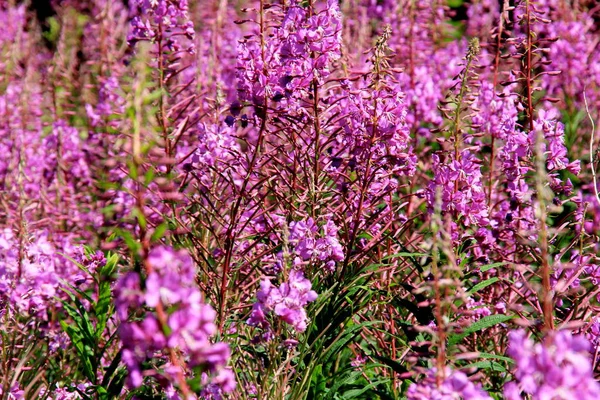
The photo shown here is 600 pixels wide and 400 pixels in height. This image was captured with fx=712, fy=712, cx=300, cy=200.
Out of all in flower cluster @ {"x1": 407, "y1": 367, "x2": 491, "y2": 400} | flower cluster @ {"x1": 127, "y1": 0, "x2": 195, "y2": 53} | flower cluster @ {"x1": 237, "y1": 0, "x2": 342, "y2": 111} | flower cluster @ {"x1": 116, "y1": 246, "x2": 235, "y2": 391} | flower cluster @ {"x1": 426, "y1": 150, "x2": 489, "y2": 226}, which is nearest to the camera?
flower cluster @ {"x1": 116, "y1": 246, "x2": 235, "y2": 391}

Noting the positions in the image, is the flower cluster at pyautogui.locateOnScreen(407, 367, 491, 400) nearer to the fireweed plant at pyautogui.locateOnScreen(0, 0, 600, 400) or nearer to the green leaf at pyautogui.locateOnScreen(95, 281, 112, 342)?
the fireweed plant at pyautogui.locateOnScreen(0, 0, 600, 400)

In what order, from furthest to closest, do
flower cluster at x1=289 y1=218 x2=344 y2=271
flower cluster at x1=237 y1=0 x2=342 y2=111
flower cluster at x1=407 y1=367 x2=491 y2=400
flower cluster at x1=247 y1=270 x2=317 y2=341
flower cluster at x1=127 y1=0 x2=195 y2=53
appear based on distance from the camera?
flower cluster at x1=127 y1=0 x2=195 y2=53, flower cluster at x1=237 y1=0 x2=342 y2=111, flower cluster at x1=289 y1=218 x2=344 y2=271, flower cluster at x1=247 y1=270 x2=317 y2=341, flower cluster at x1=407 y1=367 x2=491 y2=400

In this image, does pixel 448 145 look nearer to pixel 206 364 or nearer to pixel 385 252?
pixel 385 252

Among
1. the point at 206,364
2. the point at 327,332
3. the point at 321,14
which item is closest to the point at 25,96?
the point at 321,14

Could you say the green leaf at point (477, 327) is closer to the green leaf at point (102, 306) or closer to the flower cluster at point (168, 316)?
the flower cluster at point (168, 316)

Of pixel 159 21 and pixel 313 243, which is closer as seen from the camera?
pixel 313 243

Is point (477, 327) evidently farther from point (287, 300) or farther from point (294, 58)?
point (294, 58)

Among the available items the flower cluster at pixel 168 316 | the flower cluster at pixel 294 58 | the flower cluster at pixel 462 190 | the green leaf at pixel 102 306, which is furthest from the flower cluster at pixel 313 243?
the flower cluster at pixel 168 316

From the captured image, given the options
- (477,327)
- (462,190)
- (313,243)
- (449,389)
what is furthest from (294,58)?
(449,389)

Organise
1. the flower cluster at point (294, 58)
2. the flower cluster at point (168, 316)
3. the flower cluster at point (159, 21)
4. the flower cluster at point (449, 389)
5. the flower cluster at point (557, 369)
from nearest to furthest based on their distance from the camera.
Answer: the flower cluster at point (557, 369) < the flower cluster at point (168, 316) < the flower cluster at point (449, 389) < the flower cluster at point (294, 58) < the flower cluster at point (159, 21)

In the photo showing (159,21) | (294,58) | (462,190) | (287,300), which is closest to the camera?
(287,300)

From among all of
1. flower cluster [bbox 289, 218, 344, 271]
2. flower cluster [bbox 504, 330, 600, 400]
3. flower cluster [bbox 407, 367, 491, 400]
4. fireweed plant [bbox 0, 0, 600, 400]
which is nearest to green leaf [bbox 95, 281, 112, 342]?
fireweed plant [bbox 0, 0, 600, 400]

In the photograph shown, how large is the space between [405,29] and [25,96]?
3.15 m

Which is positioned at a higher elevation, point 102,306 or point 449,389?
point 449,389
